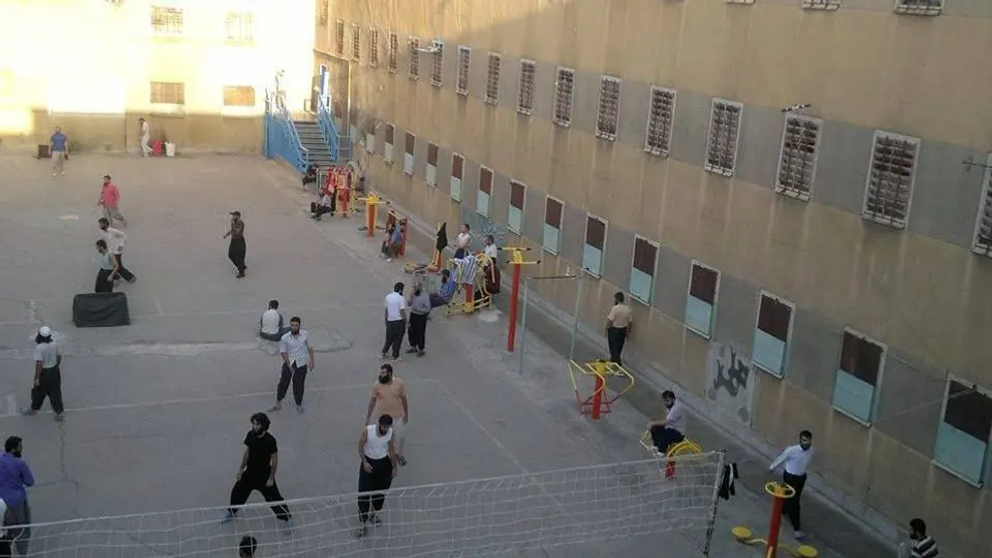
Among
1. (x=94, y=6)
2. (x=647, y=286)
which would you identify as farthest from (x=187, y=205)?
(x=647, y=286)

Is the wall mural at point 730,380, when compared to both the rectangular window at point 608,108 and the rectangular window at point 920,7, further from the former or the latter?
the rectangular window at point 920,7

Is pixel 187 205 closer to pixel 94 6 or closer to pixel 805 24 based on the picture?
pixel 94 6

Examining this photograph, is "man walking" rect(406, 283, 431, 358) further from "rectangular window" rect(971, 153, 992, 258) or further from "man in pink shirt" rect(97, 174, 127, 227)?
"man in pink shirt" rect(97, 174, 127, 227)

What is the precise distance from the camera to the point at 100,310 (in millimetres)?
19531

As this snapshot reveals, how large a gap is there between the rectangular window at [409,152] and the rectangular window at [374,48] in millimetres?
3513

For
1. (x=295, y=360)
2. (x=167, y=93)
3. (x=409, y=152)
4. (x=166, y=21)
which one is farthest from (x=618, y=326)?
(x=166, y=21)

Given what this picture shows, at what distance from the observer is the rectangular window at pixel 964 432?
1205cm

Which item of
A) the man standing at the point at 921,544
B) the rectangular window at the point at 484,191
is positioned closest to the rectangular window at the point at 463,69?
the rectangular window at the point at 484,191

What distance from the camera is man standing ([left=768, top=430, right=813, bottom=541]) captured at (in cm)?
1297

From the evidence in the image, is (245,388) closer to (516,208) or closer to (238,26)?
(516,208)

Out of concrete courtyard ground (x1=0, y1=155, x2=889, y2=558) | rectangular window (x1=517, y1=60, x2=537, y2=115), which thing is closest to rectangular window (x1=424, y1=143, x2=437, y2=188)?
concrete courtyard ground (x1=0, y1=155, x2=889, y2=558)

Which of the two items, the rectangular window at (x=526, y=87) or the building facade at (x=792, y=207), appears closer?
the building facade at (x=792, y=207)

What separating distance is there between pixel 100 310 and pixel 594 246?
354 inches

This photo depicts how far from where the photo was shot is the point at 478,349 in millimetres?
19797
